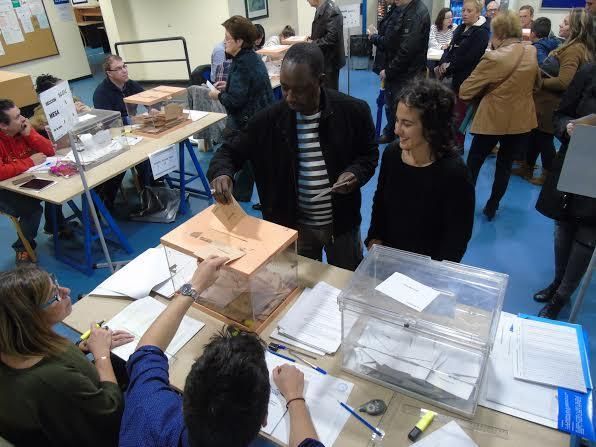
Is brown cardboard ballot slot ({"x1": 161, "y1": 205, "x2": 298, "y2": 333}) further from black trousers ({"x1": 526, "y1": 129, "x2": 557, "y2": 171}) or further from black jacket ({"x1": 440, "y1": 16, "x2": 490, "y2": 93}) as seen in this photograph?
black jacket ({"x1": 440, "y1": 16, "x2": 490, "y2": 93})

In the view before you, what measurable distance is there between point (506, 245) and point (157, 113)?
3.03m

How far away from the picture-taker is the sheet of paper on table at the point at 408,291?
1273 mm

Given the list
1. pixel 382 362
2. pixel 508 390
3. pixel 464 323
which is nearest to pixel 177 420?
pixel 382 362

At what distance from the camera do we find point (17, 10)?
257 inches

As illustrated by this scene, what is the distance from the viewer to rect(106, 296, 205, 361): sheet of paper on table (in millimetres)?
1492

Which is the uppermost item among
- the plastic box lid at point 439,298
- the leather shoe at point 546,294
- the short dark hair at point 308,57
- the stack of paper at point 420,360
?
the short dark hair at point 308,57

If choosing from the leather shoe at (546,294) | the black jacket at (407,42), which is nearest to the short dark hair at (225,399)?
the leather shoe at (546,294)

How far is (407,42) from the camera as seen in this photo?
410 cm

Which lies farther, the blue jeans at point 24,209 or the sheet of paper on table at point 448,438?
the blue jeans at point 24,209

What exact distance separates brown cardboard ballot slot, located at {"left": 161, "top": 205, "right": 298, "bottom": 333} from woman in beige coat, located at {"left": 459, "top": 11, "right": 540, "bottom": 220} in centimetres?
233

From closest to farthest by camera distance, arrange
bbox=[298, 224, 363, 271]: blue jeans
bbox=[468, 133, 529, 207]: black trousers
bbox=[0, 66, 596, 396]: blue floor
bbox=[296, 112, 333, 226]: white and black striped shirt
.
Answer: bbox=[296, 112, 333, 226]: white and black striped shirt, bbox=[298, 224, 363, 271]: blue jeans, bbox=[0, 66, 596, 396]: blue floor, bbox=[468, 133, 529, 207]: black trousers

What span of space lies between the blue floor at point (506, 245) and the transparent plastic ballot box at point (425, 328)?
1.50 m

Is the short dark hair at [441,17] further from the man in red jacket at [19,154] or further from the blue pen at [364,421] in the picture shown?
the blue pen at [364,421]

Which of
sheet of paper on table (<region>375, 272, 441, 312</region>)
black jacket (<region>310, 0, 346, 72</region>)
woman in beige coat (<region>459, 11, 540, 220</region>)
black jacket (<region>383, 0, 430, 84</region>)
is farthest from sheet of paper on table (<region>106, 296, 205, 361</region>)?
black jacket (<region>310, 0, 346, 72</region>)
